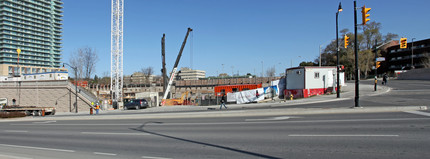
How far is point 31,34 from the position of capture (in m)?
139

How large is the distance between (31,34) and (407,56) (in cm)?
16396

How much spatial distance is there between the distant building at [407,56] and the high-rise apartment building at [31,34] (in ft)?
462

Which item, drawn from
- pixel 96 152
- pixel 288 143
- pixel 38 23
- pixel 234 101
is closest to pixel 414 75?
pixel 234 101

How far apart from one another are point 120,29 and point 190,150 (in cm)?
6990

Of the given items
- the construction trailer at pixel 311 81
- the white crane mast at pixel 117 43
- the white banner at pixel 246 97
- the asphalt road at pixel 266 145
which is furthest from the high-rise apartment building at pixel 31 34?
the asphalt road at pixel 266 145

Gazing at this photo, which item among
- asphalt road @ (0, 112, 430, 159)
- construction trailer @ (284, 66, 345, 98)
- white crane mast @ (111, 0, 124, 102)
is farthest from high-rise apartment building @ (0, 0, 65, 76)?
asphalt road @ (0, 112, 430, 159)

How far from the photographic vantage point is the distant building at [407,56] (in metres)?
83.9

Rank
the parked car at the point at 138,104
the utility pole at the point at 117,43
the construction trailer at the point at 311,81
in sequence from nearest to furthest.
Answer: the construction trailer at the point at 311,81, the parked car at the point at 138,104, the utility pole at the point at 117,43

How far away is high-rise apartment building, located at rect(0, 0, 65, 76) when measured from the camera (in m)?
129

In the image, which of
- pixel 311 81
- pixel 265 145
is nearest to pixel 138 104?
pixel 311 81

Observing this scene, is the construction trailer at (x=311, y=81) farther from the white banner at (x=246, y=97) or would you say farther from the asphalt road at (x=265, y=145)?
the asphalt road at (x=265, y=145)

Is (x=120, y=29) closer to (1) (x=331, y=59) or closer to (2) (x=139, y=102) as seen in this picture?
(2) (x=139, y=102)

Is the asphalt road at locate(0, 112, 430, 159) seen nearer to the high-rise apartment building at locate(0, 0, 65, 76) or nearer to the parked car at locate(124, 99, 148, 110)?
the parked car at locate(124, 99, 148, 110)

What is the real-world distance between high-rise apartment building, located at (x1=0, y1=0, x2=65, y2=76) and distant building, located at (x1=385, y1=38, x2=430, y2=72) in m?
141
